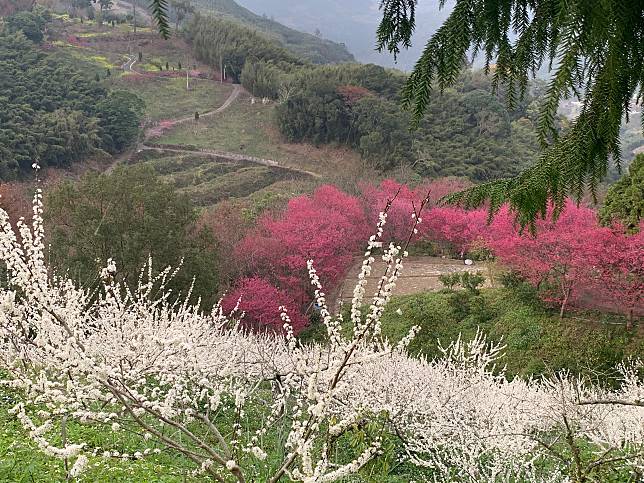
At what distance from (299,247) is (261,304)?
7.73 ft

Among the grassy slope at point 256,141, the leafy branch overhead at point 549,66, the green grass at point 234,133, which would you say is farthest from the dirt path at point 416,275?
the green grass at point 234,133

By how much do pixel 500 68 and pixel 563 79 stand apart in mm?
605

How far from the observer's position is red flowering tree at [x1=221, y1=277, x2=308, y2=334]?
545 inches

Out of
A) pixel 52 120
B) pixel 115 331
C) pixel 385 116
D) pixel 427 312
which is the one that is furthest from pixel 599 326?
pixel 52 120

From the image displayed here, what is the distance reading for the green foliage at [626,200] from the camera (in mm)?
8344

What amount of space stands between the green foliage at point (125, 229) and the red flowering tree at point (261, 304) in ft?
2.78

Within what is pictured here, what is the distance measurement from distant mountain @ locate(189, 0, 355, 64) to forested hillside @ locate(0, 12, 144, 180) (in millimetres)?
40756

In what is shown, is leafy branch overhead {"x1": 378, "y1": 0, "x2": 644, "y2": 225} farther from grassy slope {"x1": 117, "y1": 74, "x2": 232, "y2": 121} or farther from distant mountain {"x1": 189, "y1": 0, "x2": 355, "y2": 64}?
distant mountain {"x1": 189, "y1": 0, "x2": 355, "y2": 64}

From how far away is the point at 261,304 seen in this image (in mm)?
13844

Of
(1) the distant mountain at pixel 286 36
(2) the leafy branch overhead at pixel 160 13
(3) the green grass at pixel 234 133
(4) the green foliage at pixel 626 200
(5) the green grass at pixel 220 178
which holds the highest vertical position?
(1) the distant mountain at pixel 286 36

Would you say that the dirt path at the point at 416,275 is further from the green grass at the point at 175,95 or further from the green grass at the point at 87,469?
the green grass at the point at 175,95

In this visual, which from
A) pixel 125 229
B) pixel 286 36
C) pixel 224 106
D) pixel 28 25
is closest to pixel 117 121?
pixel 224 106

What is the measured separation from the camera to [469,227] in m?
18.8

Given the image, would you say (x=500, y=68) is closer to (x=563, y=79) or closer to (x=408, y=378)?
(x=563, y=79)
